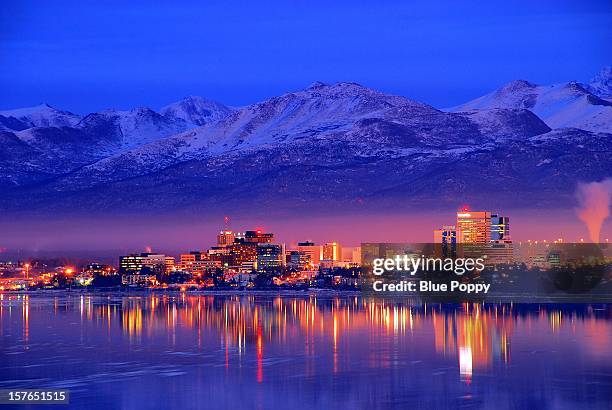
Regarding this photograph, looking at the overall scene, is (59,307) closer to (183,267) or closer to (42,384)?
(42,384)

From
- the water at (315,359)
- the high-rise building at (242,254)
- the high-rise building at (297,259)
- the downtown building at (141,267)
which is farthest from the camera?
the high-rise building at (242,254)

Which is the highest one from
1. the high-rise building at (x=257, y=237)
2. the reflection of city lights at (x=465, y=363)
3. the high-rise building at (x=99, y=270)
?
the high-rise building at (x=257, y=237)

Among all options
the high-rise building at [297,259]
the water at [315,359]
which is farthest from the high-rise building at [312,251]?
the water at [315,359]

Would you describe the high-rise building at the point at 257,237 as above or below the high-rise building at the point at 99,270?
above

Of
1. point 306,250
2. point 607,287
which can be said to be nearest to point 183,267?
point 306,250

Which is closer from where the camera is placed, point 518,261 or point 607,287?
point 607,287

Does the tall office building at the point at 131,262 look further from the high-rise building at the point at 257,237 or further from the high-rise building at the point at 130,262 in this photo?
the high-rise building at the point at 257,237

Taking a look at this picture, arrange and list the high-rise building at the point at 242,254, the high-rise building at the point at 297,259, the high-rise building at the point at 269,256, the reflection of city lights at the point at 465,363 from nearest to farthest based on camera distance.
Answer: the reflection of city lights at the point at 465,363
the high-rise building at the point at 297,259
the high-rise building at the point at 269,256
the high-rise building at the point at 242,254
